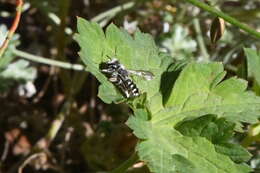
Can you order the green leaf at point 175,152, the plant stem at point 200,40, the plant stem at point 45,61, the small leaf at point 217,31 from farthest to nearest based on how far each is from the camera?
the plant stem at point 200,40 → the plant stem at point 45,61 → the small leaf at point 217,31 → the green leaf at point 175,152

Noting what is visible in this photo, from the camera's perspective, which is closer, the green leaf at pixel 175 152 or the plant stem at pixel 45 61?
the green leaf at pixel 175 152

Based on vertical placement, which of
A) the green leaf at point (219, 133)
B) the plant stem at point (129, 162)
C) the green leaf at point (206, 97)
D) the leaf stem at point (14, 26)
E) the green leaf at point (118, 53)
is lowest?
the plant stem at point (129, 162)

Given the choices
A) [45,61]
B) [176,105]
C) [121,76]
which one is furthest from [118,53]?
[45,61]

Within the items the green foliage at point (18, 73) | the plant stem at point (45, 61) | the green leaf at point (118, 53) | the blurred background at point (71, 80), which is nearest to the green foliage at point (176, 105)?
the green leaf at point (118, 53)

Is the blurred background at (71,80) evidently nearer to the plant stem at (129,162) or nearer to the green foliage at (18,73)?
the green foliage at (18,73)

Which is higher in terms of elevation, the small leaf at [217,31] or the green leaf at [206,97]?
the small leaf at [217,31]

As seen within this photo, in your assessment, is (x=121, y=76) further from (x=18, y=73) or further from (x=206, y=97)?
(x=18, y=73)
